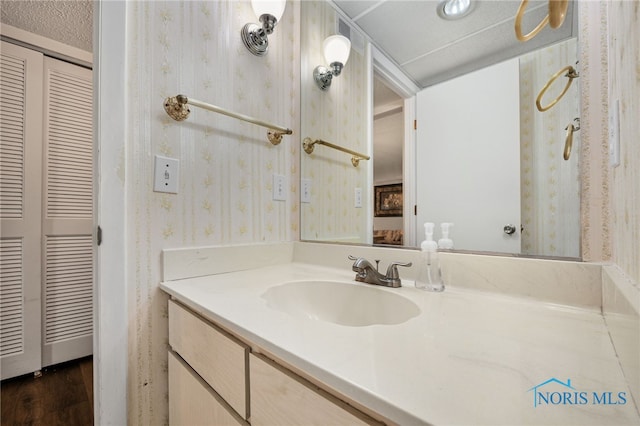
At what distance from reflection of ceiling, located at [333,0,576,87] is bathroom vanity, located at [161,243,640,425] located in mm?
600

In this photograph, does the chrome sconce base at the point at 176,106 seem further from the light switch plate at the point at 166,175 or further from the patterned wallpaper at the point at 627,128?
the patterned wallpaper at the point at 627,128

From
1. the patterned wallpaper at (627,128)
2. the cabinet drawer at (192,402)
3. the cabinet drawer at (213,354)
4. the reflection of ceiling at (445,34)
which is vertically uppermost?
the reflection of ceiling at (445,34)

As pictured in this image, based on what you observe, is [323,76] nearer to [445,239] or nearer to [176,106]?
[176,106]

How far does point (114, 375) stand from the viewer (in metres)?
0.78

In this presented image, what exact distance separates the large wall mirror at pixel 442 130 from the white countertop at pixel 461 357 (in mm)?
272

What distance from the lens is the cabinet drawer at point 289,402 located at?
0.35 metres

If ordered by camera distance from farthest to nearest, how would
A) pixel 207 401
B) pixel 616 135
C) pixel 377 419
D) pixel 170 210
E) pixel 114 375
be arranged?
pixel 170 210 < pixel 114 375 < pixel 207 401 < pixel 616 135 < pixel 377 419

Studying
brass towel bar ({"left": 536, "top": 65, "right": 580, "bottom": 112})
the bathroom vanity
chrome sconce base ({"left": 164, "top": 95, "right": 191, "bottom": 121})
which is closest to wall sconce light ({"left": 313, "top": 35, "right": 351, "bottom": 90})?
chrome sconce base ({"left": 164, "top": 95, "right": 191, "bottom": 121})

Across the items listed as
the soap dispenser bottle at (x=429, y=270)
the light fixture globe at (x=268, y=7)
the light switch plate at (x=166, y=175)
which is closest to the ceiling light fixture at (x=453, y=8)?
the light fixture globe at (x=268, y=7)

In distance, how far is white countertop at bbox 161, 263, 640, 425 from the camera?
10.9 inches

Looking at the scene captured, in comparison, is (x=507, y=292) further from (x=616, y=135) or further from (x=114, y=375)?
(x=114, y=375)

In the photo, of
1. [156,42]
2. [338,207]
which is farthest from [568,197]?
[156,42]

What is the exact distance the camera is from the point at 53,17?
5.27 ft

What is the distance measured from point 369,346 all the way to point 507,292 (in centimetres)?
47
